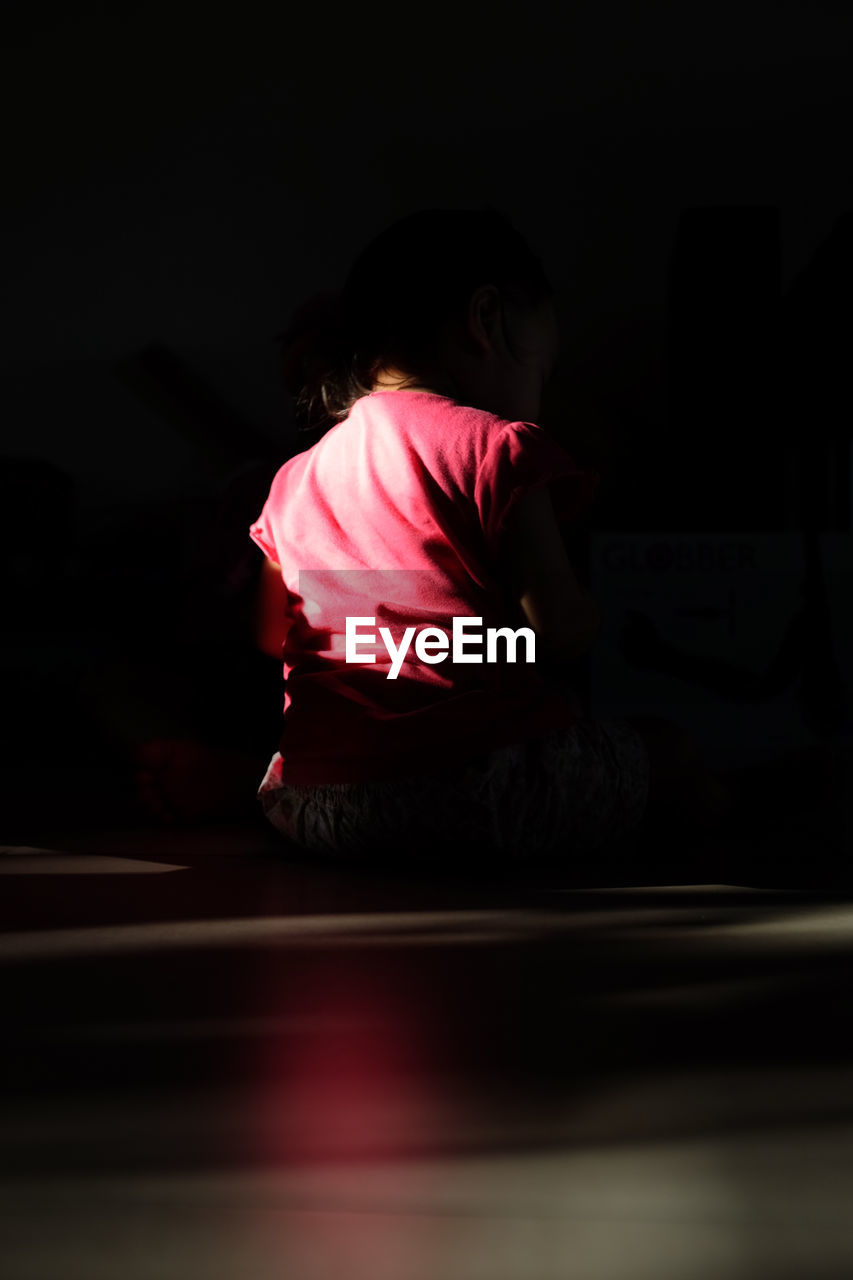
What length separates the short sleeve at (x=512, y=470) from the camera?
95cm

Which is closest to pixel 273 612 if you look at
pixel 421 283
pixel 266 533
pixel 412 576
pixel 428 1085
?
pixel 266 533

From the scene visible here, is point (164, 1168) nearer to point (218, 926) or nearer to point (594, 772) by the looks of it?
point (218, 926)

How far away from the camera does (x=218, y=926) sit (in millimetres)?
847

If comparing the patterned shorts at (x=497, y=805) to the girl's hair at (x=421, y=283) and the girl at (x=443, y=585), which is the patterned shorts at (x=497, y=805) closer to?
the girl at (x=443, y=585)

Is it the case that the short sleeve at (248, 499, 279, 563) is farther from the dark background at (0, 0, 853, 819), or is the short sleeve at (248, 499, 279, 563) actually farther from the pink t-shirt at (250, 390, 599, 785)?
the dark background at (0, 0, 853, 819)

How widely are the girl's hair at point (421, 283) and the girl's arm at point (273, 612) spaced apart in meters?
0.20

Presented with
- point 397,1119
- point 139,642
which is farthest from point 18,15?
point 397,1119

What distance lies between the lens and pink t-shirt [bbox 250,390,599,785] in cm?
98

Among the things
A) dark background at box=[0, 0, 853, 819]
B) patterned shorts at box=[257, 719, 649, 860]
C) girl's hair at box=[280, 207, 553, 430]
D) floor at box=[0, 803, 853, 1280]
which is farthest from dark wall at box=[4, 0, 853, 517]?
floor at box=[0, 803, 853, 1280]

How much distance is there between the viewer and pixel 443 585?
1.00m

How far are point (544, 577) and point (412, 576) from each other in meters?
0.11

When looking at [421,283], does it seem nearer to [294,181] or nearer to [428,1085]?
[428,1085]

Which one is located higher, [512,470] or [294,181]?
[294,181]

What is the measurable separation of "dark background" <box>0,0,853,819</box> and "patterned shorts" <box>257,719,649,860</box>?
116 centimetres
